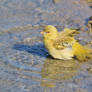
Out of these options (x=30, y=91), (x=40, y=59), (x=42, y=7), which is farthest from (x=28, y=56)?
(x=42, y=7)

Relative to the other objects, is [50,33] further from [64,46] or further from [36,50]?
[36,50]

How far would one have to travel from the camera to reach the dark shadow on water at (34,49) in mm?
5945

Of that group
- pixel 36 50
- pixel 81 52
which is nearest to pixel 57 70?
pixel 81 52

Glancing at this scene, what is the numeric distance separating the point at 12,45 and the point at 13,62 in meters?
0.81

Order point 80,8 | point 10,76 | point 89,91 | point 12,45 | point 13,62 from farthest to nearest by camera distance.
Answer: point 80,8 < point 12,45 < point 13,62 < point 10,76 < point 89,91

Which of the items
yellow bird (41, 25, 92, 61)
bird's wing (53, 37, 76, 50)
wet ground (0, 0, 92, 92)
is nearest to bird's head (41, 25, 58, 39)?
yellow bird (41, 25, 92, 61)

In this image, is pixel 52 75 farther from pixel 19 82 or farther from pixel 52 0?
pixel 52 0

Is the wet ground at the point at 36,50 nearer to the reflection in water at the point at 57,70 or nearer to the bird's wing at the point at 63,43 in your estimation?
the reflection in water at the point at 57,70

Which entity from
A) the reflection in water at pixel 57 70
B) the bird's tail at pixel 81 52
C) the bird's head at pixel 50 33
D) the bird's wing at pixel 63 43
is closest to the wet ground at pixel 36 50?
the reflection in water at pixel 57 70

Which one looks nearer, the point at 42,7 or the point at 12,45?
the point at 12,45

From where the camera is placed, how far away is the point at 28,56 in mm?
5770

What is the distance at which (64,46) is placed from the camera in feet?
18.4

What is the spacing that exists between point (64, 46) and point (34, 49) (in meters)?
0.73

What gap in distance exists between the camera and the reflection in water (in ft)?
16.1
